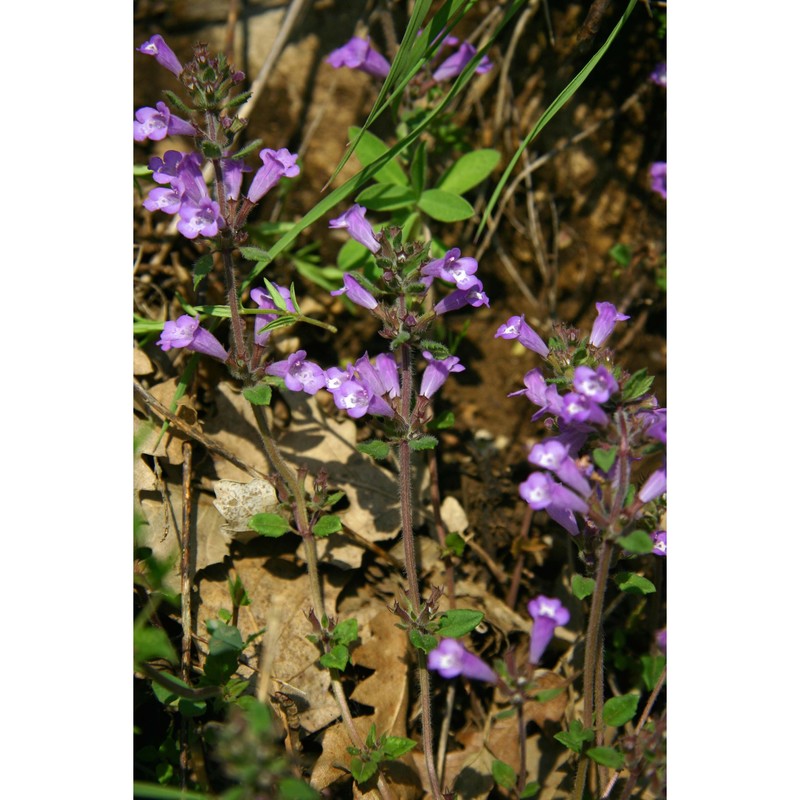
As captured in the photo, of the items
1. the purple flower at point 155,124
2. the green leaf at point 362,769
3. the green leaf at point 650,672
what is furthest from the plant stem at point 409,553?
the purple flower at point 155,124

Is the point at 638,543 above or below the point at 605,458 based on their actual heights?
below

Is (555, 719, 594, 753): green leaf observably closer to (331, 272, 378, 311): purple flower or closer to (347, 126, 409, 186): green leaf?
(331, 272, 378, 311): purple flower

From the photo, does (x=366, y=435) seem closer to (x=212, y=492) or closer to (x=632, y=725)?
(x=212, y=492)

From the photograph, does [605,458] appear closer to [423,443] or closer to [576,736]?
[423,443]

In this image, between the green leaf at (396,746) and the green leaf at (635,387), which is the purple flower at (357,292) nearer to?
the green leaf at (635,387)

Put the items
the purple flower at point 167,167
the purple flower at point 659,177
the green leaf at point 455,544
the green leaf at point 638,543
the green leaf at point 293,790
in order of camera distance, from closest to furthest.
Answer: the green leaf at point 293,790, the green leaf at point 638,543, the purple flower at point 167,167, the green leaf at point 455,544, the purple flower at point 659,177

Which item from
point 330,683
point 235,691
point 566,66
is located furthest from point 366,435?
point 566,66

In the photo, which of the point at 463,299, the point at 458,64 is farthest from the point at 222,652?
the point at 458,64
